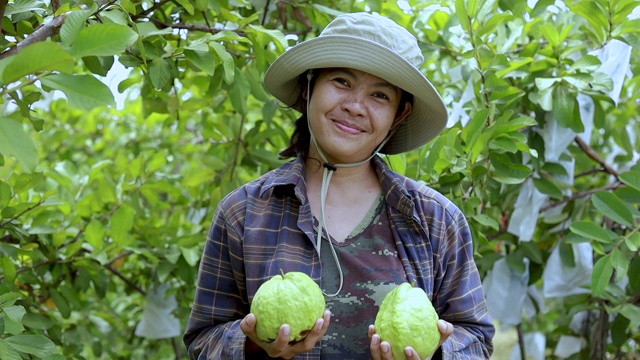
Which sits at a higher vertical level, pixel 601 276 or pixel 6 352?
pixel 6 352

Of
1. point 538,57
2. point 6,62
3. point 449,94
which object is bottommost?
point 449,94

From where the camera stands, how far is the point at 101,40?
4.49 feet

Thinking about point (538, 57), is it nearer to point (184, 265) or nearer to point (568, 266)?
point (568, 266)

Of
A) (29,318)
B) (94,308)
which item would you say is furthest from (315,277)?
(94,308)

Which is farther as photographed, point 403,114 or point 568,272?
point 568,272

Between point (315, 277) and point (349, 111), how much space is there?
1.11 feet

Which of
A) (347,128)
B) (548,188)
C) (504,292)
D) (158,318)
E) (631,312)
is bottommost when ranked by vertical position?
(158,318)

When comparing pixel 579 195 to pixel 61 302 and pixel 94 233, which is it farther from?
pixel 61 302

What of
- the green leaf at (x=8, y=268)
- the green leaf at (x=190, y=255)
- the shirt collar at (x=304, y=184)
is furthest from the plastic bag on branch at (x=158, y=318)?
the shirt collar at (x=304, y=184)

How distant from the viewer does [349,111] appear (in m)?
1.79

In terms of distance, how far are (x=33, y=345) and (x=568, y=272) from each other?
1704 millimetres

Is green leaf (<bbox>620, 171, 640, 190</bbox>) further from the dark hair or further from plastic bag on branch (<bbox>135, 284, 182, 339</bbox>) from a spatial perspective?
plastic bag on branch (<bbox>135, 284, 182, 339</bbox>)

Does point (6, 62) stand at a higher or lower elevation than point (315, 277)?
higher

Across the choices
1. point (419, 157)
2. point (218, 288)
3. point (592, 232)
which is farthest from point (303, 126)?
point (592, 232)
